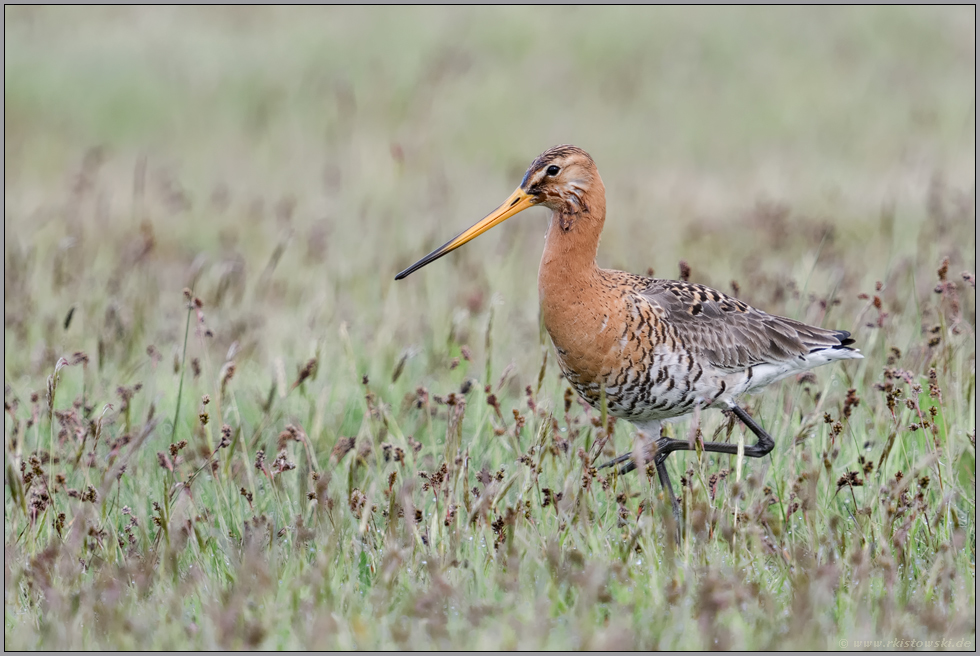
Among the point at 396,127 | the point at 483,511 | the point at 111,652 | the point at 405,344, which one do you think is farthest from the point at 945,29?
the point at 111,652

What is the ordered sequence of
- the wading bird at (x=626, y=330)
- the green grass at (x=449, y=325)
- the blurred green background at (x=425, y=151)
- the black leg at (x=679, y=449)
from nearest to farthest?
1. the green grass at (x=449, y=325)
2. the black leg at (x=679, y=449)
3. the wading bird at (x=626, y=330)
4. the blurred green background at (x=425, y=151)

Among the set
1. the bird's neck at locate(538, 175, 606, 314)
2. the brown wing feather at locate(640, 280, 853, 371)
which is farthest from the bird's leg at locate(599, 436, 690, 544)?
the bird's neck at locate(538, 175, 606, 314)

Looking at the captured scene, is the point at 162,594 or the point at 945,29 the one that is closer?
the point at 162,594

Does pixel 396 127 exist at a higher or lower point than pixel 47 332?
higher

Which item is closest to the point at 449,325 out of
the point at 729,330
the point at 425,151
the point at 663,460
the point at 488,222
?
the point at 488,222

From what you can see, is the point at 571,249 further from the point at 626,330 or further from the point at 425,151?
the point at 425,151

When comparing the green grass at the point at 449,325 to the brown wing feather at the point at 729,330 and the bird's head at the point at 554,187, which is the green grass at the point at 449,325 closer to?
the brown wing feather at the point at 729,330

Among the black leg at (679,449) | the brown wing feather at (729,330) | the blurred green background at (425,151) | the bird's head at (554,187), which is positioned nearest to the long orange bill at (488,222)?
the bird's head at (554,187)

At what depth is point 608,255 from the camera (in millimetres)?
8852

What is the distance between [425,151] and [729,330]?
6.85 meters

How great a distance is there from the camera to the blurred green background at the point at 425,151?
725 centimetres

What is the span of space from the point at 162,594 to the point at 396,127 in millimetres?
8802

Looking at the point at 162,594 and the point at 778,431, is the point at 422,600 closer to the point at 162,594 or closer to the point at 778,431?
the point at 162,594

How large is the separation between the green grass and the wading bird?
227mm
